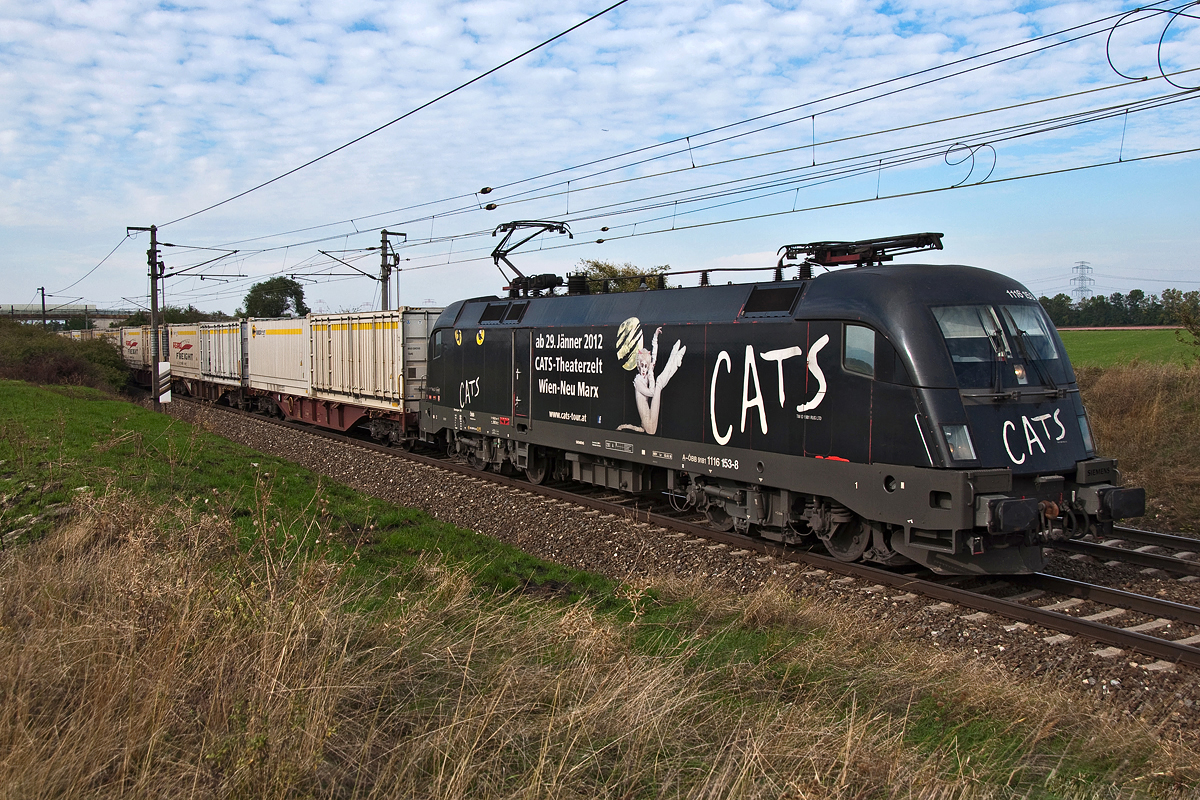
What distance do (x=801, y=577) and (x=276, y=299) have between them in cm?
6972

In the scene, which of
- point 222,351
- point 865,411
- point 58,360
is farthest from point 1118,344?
point 58,360

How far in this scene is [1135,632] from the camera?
6934 mm

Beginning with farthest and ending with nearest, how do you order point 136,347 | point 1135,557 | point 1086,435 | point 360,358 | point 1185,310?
1. point 136,347
2. point 360,358
3. point 1185,310
4. point 1135,557
5. point 1086,435

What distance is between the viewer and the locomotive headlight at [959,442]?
7.58 meters

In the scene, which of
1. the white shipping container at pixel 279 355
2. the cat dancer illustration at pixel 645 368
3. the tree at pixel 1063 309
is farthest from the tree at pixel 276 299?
the cat dancer illustration at pixel 645 368

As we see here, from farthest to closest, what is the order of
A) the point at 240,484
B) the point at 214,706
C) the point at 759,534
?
the point at 240,484 → the point at 759,534 → the point at 214,706

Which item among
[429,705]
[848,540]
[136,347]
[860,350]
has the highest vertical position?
[136,347]

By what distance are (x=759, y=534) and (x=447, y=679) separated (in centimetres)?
679

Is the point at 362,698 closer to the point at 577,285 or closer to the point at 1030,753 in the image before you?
the point at 1030,753

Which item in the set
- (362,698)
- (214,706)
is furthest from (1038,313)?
(214,706)

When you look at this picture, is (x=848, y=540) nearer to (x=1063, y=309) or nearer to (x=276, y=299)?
(x=1063, y=309)

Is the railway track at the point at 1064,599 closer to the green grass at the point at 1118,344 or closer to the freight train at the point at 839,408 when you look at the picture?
the freight train at the point at 839,408

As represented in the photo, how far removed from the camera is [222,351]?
100ft

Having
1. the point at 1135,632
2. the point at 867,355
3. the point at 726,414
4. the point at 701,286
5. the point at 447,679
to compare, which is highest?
the point at 701,286
